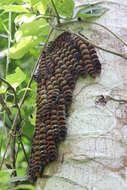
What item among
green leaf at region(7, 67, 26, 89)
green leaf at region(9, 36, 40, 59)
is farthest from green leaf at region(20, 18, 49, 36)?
green leaf at region(7, 67, 26, 89)

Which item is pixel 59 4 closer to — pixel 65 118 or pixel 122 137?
pixel 65 118

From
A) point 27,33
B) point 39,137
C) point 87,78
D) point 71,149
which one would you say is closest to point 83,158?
point 71,149

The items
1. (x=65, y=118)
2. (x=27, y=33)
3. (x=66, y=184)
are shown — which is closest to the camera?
(x=66, y=184)

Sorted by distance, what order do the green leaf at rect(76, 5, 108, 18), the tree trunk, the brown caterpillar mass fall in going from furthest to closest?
the green leaf at rect(76, 5, 108, 18) → the brown caterpillar mass → the tree trunk

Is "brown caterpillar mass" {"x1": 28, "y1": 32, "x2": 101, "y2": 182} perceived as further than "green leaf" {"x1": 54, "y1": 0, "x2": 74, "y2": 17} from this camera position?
No

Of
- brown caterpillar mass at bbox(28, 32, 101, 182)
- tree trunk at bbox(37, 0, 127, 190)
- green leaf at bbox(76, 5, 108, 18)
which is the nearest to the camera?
tree trunk at bbox(37, 0, 127, 190)

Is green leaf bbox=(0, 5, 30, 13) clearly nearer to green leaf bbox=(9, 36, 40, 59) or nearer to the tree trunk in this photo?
green leaf bbox=(9, 36, 40, 59)

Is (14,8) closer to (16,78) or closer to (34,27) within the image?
(34,27)
